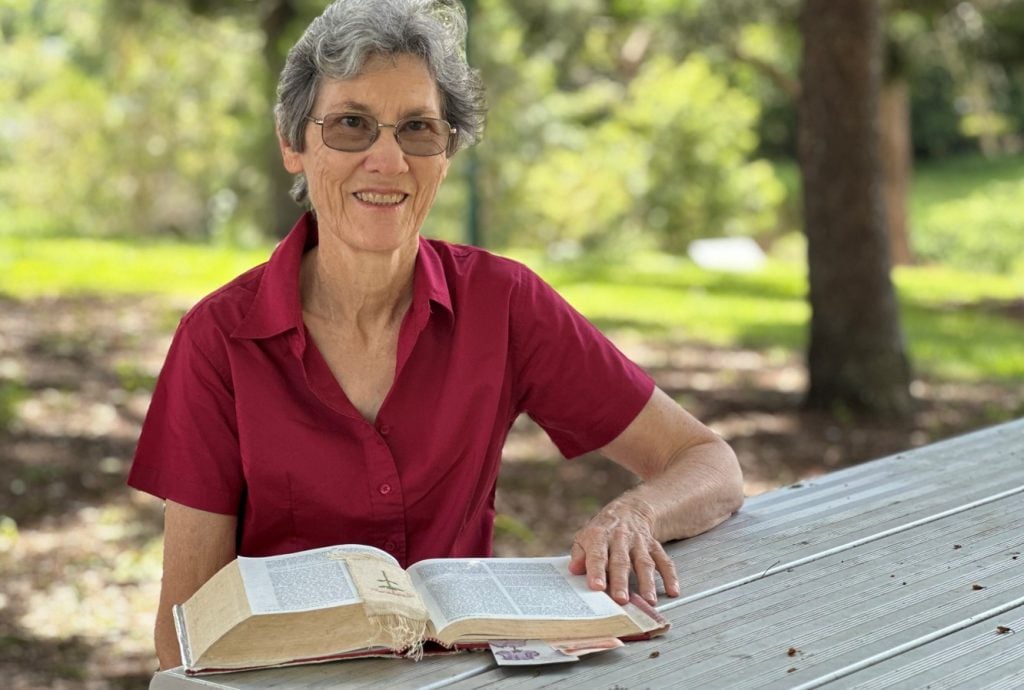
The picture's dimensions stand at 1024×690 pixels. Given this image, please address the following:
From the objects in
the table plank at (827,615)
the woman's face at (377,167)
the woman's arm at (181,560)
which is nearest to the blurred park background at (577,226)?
the woman's arm at (181,560)

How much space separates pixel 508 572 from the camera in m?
2.14

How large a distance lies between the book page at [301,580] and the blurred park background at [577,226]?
8.01 feet

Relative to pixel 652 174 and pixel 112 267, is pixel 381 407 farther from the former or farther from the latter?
pixel 652 174

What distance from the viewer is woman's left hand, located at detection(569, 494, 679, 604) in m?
2.15

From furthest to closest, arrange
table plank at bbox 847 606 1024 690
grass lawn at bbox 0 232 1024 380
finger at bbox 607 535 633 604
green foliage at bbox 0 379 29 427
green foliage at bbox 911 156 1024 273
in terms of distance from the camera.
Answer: green foliage at bbox 911 156 1024 273
grass lawn at bbox 0 232 1024 380
green foliage at bbox 0 379 29 427
finger at bbox 607 535 633 604
table plank at bbox 847 606 1024 690

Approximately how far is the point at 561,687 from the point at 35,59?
76.2 ft

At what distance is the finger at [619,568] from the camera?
2.12m

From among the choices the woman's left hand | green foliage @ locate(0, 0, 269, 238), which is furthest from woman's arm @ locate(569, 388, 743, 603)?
green foliage @ locate(0, 0, 269, 238)

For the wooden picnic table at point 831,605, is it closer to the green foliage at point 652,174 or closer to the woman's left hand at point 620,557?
the woman's left hand at point 620,557

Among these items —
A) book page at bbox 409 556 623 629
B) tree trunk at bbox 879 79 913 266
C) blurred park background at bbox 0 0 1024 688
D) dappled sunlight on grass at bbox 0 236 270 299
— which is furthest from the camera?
tree trunk at bbox 879 79 913 266

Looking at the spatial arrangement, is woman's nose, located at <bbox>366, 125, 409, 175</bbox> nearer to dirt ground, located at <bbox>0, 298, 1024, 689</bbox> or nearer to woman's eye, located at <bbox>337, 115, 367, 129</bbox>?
woman's eye, located at <bbox>337, 115, 367, 129</bbox>

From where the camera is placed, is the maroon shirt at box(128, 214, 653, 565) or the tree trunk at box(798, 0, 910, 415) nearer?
the maroon shirt at box(128, 214, 653, 565)

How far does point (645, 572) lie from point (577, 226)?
19.9 m

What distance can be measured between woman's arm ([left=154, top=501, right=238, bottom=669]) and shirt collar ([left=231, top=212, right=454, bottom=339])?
0.30 m
